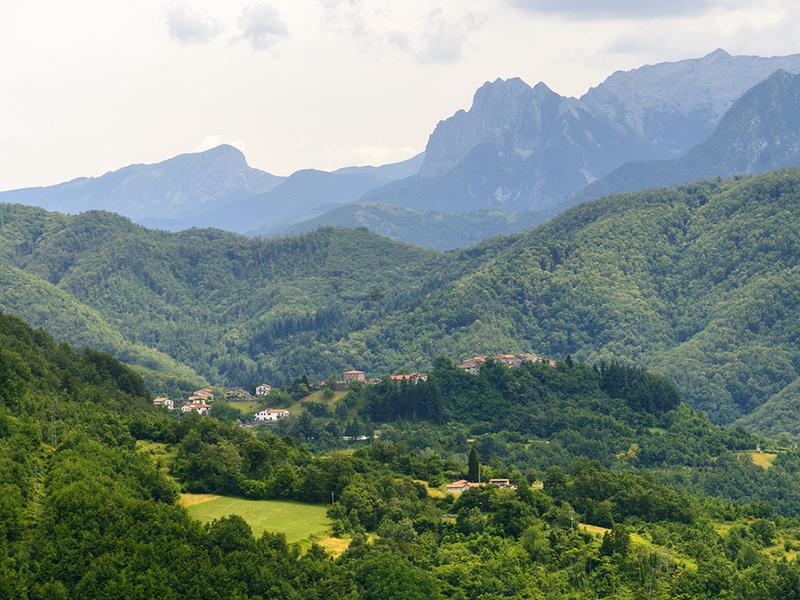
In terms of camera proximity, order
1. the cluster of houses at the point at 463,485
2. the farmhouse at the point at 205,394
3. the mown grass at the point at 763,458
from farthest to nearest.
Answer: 1. the farmhouse at the point at 205,394
2. the mown grass at the point at 763,458
3. the cluster of houses at the point at 463,485

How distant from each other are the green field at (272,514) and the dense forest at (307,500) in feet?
4.87

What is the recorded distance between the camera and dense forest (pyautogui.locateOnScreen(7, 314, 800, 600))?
49.6 meters

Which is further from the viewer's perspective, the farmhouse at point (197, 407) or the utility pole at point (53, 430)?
the farmhouse at point (197, 407)

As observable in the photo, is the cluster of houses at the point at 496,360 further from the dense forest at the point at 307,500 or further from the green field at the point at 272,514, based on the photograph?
the green field at the point at 272,514

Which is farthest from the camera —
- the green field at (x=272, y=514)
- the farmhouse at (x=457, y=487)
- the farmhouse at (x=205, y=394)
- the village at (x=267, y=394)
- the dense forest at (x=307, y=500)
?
the farmhouse at (x=205, y=394)

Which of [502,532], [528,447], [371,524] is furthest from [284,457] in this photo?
[528,447]

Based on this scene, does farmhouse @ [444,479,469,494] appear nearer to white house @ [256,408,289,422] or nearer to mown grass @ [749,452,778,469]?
mown grass @ [749,452,778,469]

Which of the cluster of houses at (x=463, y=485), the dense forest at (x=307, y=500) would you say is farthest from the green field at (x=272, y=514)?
the cluster of houses at (x=463, y=485)

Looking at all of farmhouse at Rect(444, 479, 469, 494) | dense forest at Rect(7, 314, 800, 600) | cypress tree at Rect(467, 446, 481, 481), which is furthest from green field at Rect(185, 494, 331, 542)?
cypress tree at Rect(467, 446, 481, 481)

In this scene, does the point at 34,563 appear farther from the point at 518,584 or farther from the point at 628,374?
the point at 628,374

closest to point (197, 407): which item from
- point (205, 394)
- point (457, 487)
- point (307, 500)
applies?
point (205, 394)

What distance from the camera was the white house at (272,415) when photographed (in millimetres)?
125688

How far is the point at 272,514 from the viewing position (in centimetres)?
6288

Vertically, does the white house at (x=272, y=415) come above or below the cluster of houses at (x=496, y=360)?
below
